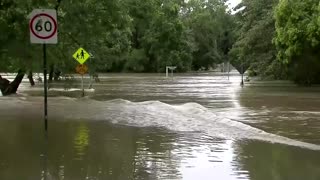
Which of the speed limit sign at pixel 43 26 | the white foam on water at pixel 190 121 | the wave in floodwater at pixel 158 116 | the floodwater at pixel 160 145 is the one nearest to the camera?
the floodwater at pixel 160 145

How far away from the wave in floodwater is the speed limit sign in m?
5.63

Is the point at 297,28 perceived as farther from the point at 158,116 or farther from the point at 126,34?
the point at 158,116

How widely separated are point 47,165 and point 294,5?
3103 cm

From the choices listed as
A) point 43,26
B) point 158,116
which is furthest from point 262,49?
point 43,26

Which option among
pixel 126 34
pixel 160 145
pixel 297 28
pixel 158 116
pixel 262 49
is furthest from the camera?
pixel 126 34

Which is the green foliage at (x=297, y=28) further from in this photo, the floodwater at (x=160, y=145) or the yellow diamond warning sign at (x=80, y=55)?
the floodwater at (x=160, y=145)

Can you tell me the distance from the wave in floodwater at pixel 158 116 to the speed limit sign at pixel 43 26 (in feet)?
18.5

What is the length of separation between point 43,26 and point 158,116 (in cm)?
933


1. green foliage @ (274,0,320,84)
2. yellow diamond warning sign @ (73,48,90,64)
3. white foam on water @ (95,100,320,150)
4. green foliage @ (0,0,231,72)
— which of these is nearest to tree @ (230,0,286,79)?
green foliage @ (274,0,320,84)

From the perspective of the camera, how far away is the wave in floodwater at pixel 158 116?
46.1ft

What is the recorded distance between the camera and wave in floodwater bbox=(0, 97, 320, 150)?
46.1 feet

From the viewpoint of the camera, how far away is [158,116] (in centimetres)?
1852

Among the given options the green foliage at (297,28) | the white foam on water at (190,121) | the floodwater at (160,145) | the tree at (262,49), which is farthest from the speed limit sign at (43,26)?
the tree at (262,49)

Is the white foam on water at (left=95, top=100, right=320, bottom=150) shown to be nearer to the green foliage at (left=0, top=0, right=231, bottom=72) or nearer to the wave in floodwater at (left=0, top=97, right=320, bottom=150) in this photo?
the wave in floodwater at (left=0, top=97, right=320, bottom=150)
